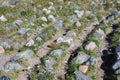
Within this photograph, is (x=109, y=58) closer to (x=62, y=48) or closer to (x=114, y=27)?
(x=62, y=48)

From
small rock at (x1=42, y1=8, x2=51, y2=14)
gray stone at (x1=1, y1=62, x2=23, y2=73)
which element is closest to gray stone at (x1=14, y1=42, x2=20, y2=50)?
gray stone at (x1=1, y1=62, x2=23, y2=73)

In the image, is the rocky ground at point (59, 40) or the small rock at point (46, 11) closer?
the rocky ground at point (59, 40)

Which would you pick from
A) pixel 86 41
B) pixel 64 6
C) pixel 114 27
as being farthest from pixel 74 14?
pixel 86 41

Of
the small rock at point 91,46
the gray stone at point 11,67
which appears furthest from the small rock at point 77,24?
the gray stone at point 11,67

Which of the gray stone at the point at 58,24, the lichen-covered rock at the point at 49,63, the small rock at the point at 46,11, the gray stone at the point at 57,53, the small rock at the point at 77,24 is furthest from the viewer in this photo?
the small rock at the point at 46,11

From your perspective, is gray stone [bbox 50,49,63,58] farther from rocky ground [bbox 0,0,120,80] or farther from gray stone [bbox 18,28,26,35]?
gray stone [bbox 18,28,26,35]

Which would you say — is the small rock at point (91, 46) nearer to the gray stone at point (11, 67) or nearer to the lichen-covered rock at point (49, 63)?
the lichen-covered rock at point (49, 63)

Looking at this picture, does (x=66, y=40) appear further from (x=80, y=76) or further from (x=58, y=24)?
(x=80, y=76)

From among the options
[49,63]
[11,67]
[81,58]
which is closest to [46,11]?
[81,58]
